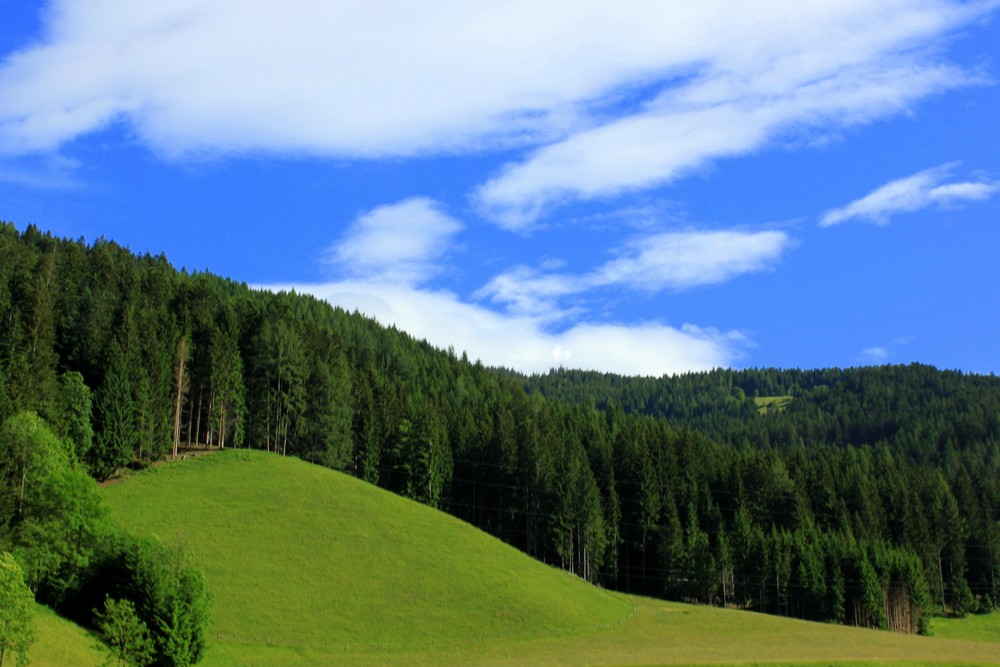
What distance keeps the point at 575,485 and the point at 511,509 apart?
11.0m

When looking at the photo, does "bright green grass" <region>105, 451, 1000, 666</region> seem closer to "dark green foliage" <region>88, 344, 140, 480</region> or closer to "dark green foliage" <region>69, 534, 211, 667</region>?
"dark green foliage" <region>88, 344, 140, 480</region>

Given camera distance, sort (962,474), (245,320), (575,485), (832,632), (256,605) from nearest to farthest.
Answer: (256,605), (832,632), (575,485), (245,320), (962,474)

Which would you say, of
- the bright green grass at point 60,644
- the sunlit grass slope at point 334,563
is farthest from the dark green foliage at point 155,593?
the sunlit grass slope at point 334,563

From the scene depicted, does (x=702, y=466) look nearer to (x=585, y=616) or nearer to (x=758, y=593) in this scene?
(x=758, y=593)

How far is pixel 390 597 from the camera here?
81.1 metres

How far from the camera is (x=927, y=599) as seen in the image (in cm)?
12456

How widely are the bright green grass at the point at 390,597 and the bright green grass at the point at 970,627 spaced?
131 ft

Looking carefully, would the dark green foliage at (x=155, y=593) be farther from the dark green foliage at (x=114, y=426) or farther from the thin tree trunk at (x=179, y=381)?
the thin tree trunk at (x=179, y=381)

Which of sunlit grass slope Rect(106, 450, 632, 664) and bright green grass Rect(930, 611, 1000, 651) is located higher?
sunlit grass slope Rect(106, 450, 632, 664)

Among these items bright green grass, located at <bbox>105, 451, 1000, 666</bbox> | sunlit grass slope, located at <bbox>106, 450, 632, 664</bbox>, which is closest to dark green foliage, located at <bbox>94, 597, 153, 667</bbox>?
bright green grass, located at <bbox>105, 451, 1000, 666</bbox>

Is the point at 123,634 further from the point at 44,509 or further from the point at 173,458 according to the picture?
the point at 173,458

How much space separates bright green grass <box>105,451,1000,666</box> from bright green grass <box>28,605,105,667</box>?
8.25 meters

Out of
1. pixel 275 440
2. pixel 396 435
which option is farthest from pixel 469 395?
pixel 275 440

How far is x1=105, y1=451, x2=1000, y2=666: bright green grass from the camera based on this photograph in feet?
229
